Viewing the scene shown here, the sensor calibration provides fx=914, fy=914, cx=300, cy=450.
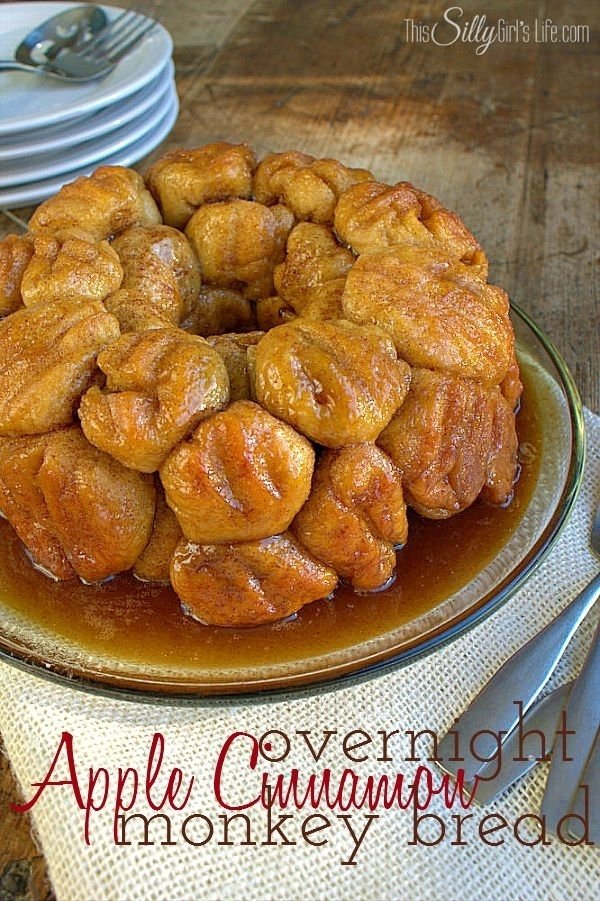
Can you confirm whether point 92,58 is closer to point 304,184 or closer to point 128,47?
point 128,47

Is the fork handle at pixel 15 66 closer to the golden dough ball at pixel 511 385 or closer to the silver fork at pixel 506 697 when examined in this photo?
the golden dough ball at pixel 511 385

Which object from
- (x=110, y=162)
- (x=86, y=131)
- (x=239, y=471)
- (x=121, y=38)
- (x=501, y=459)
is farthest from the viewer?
(x=121, y=38)

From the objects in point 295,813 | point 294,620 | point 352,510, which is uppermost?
point 352,510

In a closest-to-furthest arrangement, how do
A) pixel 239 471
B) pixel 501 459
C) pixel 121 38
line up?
1. pixel 239 471
2. pixel 501 459
3. pixel 121 38

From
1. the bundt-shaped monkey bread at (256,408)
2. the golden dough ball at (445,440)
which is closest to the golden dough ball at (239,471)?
the bundt-shaped monkey bread at (256,408)

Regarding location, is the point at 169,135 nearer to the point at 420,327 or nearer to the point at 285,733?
the point at 420,327

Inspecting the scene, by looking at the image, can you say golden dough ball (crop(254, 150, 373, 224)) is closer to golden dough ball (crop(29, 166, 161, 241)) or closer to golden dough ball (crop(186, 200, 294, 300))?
golden dough ball (crop(186, 200, 294, 300))

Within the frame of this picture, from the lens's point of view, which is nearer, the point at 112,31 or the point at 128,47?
the point at 128,47

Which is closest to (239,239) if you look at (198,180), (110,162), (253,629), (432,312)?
(198,180)
